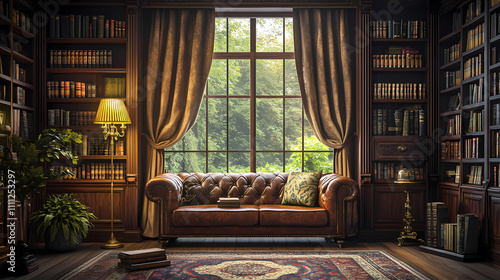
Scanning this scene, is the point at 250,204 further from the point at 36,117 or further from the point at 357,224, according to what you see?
the point at 36,117

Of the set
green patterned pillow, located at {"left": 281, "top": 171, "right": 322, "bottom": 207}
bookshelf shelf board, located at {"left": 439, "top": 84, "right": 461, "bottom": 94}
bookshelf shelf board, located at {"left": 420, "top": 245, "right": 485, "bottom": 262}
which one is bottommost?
bookshelf shelf board, located at {"left": 420, "top": 245, "right": 485, "bottom": 262}

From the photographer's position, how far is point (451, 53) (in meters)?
5.62

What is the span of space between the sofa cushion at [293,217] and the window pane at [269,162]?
1.31 metres

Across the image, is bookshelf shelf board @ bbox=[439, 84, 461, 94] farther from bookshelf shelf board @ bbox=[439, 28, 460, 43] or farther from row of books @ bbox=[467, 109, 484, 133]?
bookshelf shelf board @ bbox=[439, 28, 460, 43]

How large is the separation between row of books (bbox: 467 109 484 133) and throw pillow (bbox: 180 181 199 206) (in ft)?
11.1

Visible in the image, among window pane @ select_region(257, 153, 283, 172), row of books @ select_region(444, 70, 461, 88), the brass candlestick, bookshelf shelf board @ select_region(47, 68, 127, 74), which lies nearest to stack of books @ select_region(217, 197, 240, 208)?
window pane @ select_region(257, 153, 283, 172)

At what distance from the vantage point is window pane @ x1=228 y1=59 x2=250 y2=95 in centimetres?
634

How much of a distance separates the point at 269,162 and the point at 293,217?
1408 mm

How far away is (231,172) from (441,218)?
281cm

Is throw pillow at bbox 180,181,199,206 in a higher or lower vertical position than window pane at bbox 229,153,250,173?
lower

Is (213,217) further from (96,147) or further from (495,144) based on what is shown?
(495,144)

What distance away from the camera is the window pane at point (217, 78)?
249 inches

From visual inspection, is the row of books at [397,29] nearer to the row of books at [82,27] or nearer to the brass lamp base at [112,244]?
the row of books at [82,27]

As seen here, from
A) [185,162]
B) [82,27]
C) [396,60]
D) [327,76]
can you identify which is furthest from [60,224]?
[396,60]
